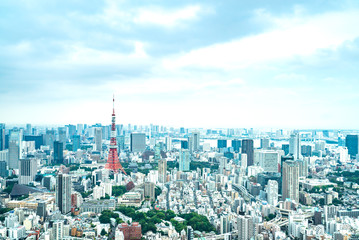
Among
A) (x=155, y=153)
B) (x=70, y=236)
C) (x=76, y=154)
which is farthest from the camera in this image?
(x=155, y=153)

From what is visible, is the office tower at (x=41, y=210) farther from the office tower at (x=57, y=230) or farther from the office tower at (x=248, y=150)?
the office tower at (x=248, y=150)

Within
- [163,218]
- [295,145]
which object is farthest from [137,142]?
[163,218]

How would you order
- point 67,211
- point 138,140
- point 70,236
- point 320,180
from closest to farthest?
point 70,236
point 67,211
point 320,180
point 138,140

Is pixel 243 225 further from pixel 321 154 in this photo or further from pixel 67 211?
pixel 321 154

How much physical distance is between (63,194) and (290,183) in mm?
5161

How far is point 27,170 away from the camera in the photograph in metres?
10.5

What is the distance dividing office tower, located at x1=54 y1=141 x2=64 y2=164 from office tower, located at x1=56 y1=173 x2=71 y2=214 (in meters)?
7.17

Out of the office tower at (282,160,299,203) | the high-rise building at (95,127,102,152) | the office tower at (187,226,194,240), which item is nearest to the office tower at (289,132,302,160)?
the office tower at (282,160,299,203)

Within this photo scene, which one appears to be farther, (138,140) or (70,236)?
(138,140)

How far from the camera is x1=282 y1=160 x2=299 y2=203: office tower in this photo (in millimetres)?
8367

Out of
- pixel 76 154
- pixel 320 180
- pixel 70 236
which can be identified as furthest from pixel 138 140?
pixel 70 236

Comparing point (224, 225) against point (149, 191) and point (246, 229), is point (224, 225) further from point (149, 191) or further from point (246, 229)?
point (149, 191)

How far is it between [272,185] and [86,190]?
482 cm

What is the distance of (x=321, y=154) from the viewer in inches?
637
